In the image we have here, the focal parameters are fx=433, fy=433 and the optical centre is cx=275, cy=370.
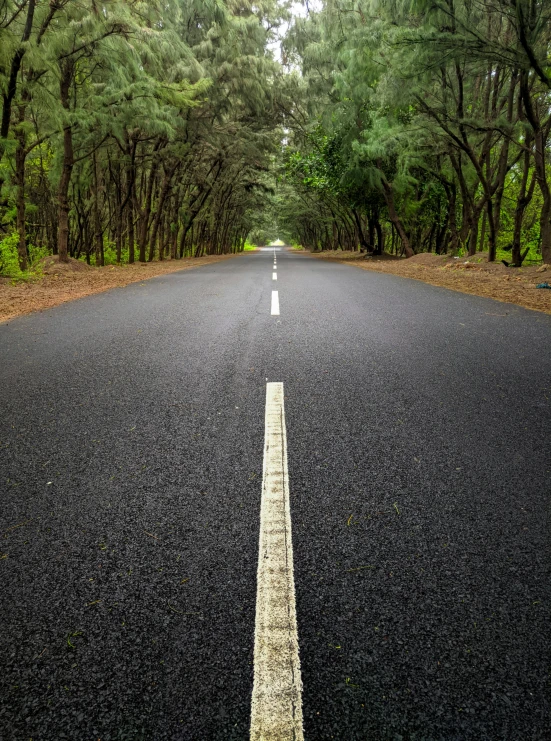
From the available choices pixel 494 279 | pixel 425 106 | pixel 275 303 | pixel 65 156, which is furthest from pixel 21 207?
pixel 494 279

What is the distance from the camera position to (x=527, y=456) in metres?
2.71

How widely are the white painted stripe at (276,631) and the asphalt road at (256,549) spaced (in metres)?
0.04

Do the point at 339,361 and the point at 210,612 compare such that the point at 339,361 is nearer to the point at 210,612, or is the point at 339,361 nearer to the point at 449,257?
A: the point at 210,612

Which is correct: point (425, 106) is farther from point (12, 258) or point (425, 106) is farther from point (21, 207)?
point (12, 258)

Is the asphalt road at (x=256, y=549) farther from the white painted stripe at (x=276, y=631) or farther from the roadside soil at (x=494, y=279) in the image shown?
the roadside soil at (x=494, y=279)

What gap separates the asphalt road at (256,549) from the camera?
130 centimetres

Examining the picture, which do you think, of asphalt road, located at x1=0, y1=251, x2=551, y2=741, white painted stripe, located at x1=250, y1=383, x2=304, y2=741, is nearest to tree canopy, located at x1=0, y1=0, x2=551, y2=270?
asphalt road, located at x1=0, y1=251, x2=551, y2=741

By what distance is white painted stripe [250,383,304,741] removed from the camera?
4.11 ft

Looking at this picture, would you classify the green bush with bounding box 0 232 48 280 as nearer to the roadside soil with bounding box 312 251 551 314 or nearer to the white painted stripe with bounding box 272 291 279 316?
the white painted stripe with bounding box 272 291 279 316

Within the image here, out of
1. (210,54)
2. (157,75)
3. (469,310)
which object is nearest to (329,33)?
(210,54)

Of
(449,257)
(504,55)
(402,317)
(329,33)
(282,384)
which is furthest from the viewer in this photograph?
(449,257)

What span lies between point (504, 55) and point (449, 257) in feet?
36.9

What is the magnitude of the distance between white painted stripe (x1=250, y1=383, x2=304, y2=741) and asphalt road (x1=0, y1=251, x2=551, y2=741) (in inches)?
1.4

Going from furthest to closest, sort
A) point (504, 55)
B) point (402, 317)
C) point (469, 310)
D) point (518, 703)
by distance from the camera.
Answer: point (504, 55) < point (469, 310) < point (402, 317) < point (518, 703)
